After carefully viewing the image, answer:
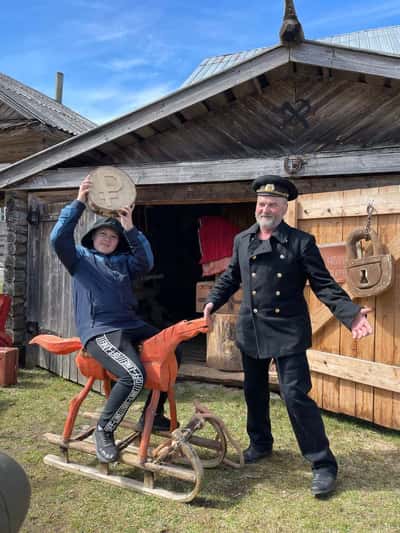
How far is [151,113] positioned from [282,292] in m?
2.96

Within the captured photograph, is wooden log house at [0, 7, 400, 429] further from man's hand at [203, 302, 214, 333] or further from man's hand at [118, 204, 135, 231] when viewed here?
man's hand at [118, 204, 135, 231]

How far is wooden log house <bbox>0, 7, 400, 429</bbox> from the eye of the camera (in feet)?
A: 13.1

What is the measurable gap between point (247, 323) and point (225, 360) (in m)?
2.81

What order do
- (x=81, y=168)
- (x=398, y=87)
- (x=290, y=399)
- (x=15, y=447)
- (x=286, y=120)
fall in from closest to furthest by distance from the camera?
(x=290, y=399), (x=15, y=447), (x=398, y=87), (x=286, y=120), (x=81, y=168)

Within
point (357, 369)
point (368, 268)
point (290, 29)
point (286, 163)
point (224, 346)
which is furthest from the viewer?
point (224, 346)

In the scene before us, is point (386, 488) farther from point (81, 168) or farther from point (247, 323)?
point (81, 168)

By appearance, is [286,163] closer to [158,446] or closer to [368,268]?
[368,268]

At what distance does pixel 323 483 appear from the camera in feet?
9.52

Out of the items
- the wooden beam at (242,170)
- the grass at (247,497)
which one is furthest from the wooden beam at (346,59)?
the grass at (247,497)

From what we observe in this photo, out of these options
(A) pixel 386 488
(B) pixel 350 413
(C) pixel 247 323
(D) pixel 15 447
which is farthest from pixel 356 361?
(D) pixel 15 447

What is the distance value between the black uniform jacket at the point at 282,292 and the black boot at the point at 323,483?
0.80 meters

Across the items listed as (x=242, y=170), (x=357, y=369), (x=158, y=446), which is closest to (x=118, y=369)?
(x=158, y=446)

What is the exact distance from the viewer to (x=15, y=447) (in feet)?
12.1

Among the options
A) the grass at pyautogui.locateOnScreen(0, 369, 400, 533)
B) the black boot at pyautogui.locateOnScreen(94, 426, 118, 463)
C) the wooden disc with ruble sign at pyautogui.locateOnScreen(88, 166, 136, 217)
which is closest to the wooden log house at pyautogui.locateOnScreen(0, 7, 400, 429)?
the grass at pyautogui.locateOnScreen(0, 369, 400, 533)
